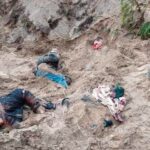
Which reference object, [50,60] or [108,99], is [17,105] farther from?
[50,60]

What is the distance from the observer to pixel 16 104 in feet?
19.3

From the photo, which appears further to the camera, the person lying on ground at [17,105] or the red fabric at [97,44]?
the red fabric at [97,44]

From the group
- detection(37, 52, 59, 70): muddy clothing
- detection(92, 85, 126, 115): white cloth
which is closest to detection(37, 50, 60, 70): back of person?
detection(37, 52, 59, 70): muddy clothing

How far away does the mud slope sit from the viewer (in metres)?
5.15

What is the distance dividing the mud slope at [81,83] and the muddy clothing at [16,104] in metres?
0.14

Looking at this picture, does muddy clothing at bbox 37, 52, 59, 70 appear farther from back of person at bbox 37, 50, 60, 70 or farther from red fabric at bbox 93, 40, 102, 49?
red fabric at bbox 93, 40, 102, 49

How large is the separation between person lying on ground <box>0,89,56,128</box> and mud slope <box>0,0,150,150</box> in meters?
0.12

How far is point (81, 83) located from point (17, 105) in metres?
1.04

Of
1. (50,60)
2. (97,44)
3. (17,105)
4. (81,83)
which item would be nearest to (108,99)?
(81,83)

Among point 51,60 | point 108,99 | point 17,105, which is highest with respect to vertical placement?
point 108,99

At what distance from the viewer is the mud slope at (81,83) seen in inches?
203

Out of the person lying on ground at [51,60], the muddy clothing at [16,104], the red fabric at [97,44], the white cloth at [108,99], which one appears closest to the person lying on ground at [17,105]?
the muddy clothing at [16,104]

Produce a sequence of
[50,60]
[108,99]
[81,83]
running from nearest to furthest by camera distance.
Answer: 1. [108,99]
2. [81,83]
3. [50,60]

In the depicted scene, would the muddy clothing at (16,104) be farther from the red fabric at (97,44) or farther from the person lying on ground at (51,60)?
the red fabric at (97,44)
